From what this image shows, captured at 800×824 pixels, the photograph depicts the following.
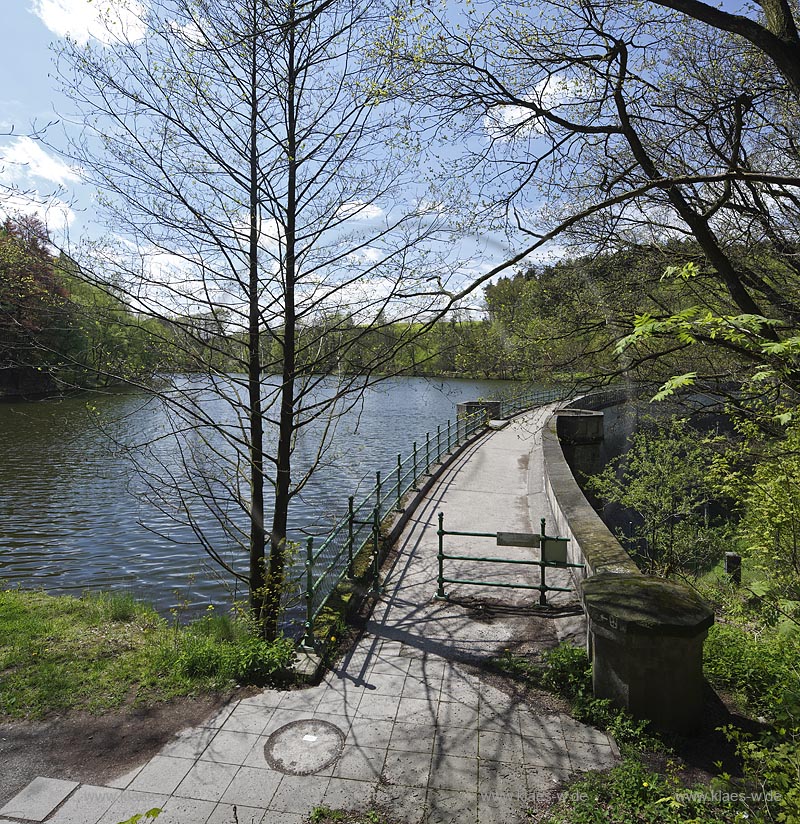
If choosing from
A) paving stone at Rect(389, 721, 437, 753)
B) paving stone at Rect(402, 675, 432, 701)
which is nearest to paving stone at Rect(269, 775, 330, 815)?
paving stone at Rect(389, 721, 437, 753)

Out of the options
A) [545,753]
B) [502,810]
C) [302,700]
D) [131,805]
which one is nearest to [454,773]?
[502,810]

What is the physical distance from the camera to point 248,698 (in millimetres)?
5441

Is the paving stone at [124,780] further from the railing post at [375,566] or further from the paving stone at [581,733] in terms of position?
the railing post at [375,566]

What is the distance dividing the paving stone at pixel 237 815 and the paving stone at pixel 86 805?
29.7 inches

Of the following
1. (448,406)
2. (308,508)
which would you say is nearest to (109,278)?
(308,508)

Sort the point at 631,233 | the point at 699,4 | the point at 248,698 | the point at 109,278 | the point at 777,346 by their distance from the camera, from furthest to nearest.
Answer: the point at 631,233, the point at 109,278, the point at 248,698, the point at 699,4, the point at 777,346

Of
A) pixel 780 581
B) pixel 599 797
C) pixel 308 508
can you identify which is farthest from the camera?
pixel 308 508

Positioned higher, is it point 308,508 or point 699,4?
point 699,4

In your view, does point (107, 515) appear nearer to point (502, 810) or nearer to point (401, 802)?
point (401, 802)

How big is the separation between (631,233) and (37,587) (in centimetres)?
1306

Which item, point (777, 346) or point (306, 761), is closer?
point (777, 346)

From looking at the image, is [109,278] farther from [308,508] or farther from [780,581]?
[308,508]

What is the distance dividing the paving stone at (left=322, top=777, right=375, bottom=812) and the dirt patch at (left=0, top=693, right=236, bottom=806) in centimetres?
155

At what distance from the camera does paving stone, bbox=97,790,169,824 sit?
12.5ft
